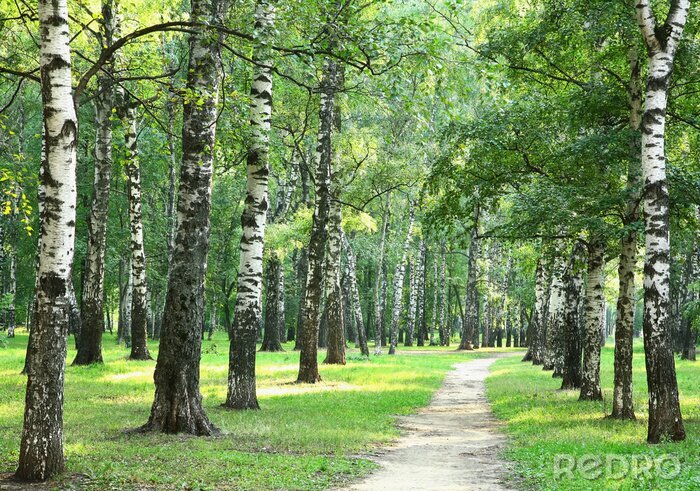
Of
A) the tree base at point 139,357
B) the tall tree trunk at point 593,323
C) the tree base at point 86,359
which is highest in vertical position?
the tall tree trunk at point 593,323

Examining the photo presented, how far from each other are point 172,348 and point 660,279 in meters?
8.03

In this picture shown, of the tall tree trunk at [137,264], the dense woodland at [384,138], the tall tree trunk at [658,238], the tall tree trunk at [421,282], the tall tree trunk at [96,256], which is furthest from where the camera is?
the tall tree trunk at [421,282]

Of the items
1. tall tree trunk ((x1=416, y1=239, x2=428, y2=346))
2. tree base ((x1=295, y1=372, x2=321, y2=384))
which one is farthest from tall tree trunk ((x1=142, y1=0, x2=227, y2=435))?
tall tree trunk ((x1=416, y1=239, x2=428, y2=346))

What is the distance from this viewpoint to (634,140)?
12891mm

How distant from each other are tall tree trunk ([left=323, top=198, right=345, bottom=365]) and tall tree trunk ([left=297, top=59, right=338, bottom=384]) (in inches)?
129

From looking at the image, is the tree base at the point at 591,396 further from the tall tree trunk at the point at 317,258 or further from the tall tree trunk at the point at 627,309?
the tall tree trunk at the point at 317,258

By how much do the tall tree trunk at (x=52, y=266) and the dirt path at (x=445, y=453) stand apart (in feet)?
11.5

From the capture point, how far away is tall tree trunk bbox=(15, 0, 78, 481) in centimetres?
694

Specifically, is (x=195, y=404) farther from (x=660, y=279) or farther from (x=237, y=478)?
(x=660, y=279)

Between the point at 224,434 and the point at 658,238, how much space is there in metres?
7.85

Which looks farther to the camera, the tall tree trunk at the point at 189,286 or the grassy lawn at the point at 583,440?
the tall tree trunk at the point at 189,286

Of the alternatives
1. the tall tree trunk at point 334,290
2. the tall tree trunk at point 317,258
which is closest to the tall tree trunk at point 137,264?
the tall tree trunk at point 334,290

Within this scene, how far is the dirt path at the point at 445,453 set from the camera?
7.98 m

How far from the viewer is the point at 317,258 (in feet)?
64.1
